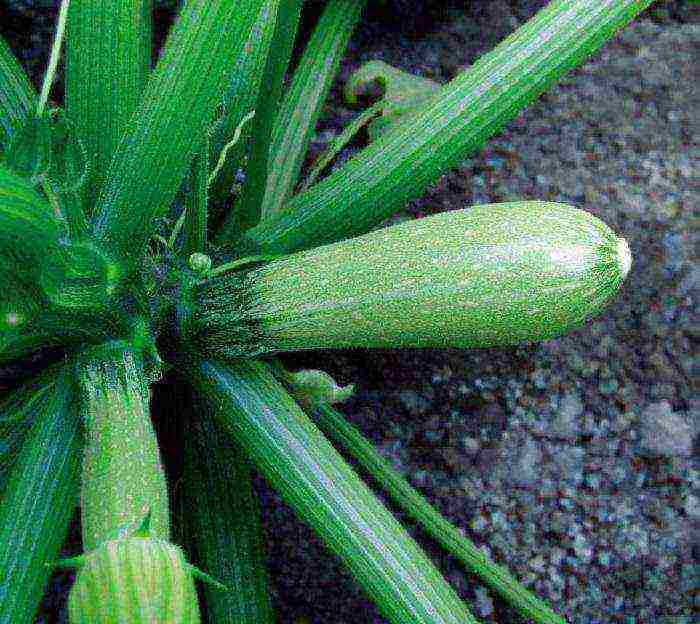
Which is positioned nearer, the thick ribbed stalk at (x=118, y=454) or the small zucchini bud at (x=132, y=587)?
the small zucchini bud at (x=132, y=587)

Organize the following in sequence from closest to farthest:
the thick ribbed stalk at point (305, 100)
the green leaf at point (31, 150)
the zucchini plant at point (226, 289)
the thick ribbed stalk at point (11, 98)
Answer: the green leaf at point (31, 150)
the zucchini plant at point (226, 289)
the thick ribbed stalk at point (11, 98)
the thick ribbed stalk at point (305, 100)

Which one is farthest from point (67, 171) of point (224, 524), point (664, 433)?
point (664, 433)

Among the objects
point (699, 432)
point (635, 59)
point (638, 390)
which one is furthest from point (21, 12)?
point (699, 432)

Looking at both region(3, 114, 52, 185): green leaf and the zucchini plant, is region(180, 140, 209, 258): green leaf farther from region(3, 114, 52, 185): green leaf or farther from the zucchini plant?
region(3, 114, 52, 185): green leaf

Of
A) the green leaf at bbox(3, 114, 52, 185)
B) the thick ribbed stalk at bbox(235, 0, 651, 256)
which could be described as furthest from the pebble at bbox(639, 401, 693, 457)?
the green leaf at bbox(3, 114, 52, 185)

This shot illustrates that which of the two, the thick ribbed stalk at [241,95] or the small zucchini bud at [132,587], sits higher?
the thick ribbed stalk at [241,95]

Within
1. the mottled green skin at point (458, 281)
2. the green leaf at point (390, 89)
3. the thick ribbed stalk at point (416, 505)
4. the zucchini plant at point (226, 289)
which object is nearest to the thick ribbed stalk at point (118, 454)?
the zucchini plant at point (226, 289)

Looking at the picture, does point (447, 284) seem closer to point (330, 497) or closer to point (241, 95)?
point (330, 497)

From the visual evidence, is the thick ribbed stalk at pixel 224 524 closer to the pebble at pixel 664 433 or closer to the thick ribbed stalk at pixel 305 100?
the thick ribbed stalk at pixel 305 100
